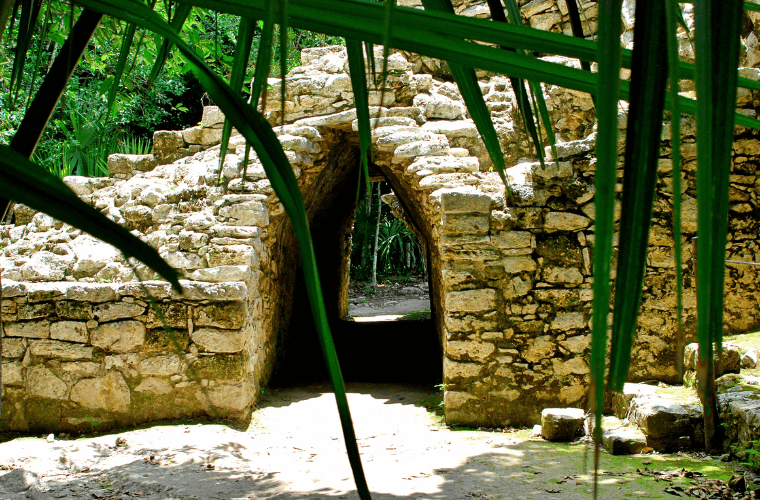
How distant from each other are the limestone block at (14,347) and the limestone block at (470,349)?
3.18 meters

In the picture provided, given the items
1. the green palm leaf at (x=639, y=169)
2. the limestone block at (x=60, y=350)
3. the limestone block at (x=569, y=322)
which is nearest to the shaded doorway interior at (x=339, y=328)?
the limestone block at (x=60, y=350)

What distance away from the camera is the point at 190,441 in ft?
11.9

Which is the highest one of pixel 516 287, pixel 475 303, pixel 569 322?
pixel 516 287

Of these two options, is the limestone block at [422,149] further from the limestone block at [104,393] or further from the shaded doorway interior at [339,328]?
the limestone block at [104,393]

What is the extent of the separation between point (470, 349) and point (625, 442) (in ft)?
3.93

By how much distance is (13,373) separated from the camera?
3910mm

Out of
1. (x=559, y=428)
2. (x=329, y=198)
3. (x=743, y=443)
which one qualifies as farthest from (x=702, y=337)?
(x=329, y=198)

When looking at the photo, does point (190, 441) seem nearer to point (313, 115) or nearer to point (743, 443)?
point (313, 115)

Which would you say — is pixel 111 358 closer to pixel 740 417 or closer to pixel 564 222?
pixel 564 222

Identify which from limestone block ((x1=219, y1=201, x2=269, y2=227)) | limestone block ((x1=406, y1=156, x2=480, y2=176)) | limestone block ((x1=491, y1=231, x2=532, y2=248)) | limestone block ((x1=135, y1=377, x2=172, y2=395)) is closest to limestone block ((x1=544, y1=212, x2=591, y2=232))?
limestone block ((x1=491, y1=231, x2=532, y2=248))

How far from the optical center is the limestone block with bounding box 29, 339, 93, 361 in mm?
3928

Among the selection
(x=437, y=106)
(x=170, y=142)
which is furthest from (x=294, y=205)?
(x=170, y=142)

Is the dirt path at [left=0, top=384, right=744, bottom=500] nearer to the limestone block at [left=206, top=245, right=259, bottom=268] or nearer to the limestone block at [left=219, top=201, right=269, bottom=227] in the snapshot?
the limestone block at [left=206, top=245, right=259, bottom=268]

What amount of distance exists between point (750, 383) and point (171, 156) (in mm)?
4875
